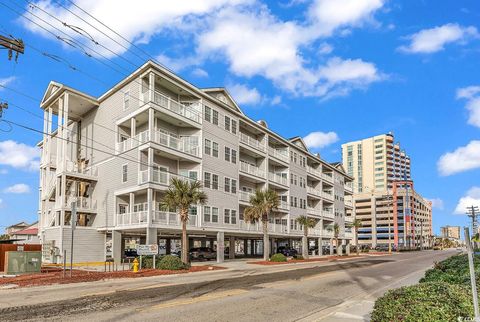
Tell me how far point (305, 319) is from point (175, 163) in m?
28.9

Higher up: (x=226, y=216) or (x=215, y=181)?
(x=215, y=181)

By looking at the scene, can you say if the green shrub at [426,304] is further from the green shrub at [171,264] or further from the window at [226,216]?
the window at [226,216]

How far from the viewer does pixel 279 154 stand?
56469 millimetres

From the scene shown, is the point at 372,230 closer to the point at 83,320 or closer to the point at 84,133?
the point at 84,133

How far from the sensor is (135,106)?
3600cm

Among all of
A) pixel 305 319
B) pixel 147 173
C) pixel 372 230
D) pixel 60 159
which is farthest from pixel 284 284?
pixel 372 230

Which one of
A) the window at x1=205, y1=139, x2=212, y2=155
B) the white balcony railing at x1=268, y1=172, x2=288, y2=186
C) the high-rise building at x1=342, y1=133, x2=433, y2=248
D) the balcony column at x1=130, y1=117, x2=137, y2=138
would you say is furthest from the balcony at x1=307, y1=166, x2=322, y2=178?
the high-rise building at x1=342, y1=133, x2=433, y2=248

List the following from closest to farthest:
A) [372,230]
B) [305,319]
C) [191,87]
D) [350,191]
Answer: [305,319], [191,87], [350,191], [372,230]

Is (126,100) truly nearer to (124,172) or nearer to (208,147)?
(124,172)

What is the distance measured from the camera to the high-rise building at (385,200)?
16200 cm

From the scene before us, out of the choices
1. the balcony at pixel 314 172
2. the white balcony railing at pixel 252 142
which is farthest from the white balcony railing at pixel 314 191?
the white balcony railing at pixel 252 142

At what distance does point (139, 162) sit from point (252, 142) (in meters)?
18.5

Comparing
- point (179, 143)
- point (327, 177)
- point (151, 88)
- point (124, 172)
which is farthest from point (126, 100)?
point (327, 177)

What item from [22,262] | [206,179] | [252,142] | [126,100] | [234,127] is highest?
[126,100]
